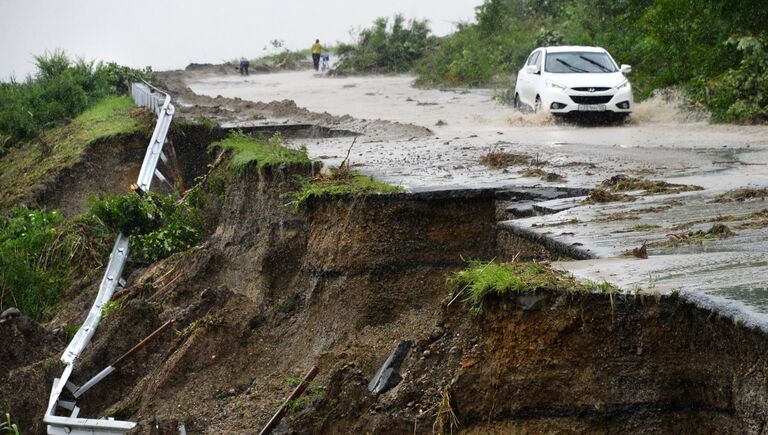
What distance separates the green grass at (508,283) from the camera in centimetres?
593

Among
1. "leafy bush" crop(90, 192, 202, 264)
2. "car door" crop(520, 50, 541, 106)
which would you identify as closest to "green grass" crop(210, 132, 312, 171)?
"leafy bush" crop(90, 192, 202, 264)

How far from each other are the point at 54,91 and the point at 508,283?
22.5 m

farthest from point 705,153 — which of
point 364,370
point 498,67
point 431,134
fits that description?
point 498,67

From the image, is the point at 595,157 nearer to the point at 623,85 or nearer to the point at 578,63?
the point at 623,85

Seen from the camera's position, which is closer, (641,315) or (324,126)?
(641,315)

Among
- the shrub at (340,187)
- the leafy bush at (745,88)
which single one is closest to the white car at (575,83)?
the leafy bush at (745,88)

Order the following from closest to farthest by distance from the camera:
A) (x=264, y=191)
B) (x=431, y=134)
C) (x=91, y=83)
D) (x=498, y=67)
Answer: (x=264, y=191) < (x=431, y=134) < (x=91, y=83) < (x=498, y=67)

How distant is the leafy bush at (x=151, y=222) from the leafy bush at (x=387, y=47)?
29.7 metres

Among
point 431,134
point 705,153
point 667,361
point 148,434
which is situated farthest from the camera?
point 431,134

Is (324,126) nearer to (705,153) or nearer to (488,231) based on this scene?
(705,153)

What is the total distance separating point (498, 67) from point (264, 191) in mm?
25945

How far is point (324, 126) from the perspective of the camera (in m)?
19.2

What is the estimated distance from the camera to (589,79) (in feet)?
71.6

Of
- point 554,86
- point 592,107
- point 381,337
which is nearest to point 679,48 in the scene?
point 592,107
